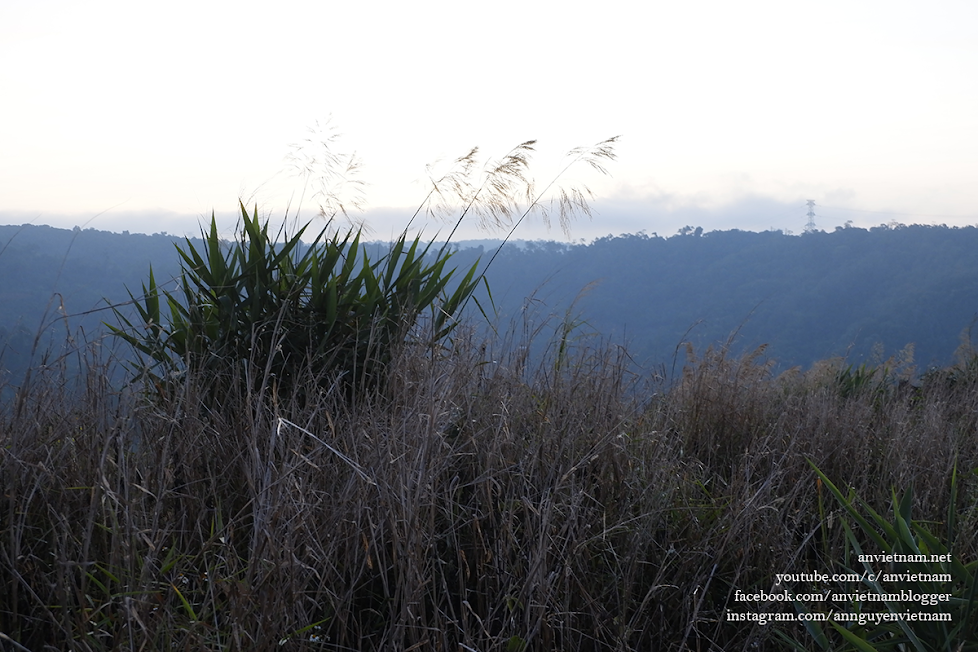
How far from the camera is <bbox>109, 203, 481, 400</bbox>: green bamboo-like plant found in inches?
112

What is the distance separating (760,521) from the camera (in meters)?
2.10

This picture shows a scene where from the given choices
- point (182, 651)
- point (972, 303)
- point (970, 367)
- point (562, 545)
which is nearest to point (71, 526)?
point (182, 651)

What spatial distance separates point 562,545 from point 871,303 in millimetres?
46330

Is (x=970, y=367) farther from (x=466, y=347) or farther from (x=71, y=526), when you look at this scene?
(x=71, y=526)

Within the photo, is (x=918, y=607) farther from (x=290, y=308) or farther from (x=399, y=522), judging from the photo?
(x=290, y=308)

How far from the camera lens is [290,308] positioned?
9.82 ft

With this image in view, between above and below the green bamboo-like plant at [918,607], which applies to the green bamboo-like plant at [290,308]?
above

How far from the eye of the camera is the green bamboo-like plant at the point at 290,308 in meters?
2.86

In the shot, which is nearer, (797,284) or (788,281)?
(797,284)

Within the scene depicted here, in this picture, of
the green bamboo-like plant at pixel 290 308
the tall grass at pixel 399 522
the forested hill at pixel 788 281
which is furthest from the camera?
the forested hill at pixel 788 281

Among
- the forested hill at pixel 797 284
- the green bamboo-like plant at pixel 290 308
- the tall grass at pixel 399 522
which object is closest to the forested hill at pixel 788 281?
the forested hill at pixel 797 284

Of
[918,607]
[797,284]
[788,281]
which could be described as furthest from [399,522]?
[788,281]

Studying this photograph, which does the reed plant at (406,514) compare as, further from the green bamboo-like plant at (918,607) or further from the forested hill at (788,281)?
the forested hill at (788,281)

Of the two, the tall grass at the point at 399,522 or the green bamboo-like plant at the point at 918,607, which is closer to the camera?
the tall grass at the point at 399,522
